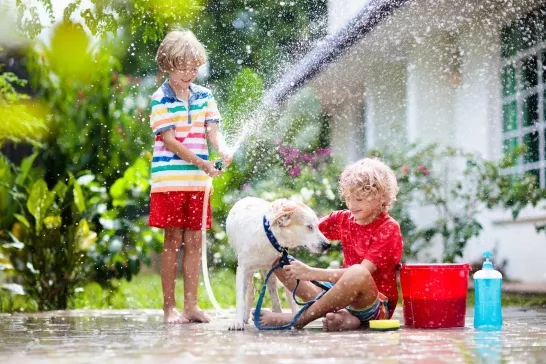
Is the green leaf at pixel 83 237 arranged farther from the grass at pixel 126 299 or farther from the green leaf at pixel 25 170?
the green leaf at pixel 25 170

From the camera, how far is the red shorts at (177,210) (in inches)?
204

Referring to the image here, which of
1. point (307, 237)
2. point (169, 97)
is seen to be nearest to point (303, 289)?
point (307, 237)

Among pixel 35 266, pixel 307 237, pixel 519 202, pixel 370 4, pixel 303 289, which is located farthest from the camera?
pixel 370 4

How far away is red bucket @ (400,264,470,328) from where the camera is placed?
4.49 meters

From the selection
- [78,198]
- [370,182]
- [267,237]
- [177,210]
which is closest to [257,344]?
[267,237]

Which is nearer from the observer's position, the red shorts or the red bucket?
the red bucket

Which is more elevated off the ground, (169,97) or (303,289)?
(169,97)

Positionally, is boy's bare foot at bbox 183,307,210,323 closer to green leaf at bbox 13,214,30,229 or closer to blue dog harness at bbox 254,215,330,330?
blue dog harness at bbox 254,215,330,330

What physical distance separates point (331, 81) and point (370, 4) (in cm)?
281

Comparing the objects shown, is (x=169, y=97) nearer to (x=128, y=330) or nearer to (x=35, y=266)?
(x=128, y=330)

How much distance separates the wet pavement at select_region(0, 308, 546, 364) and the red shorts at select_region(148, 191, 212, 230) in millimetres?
579

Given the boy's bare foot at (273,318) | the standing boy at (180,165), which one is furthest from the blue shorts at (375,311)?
the standing boy at (180,165)

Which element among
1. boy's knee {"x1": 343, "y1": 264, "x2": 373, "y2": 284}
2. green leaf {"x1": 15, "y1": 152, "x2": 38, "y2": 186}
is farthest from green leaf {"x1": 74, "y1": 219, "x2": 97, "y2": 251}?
boy's knee {"x1": 343, "y1": 264, "x2": 373, "y2": 284}

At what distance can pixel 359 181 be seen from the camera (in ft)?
14.8
